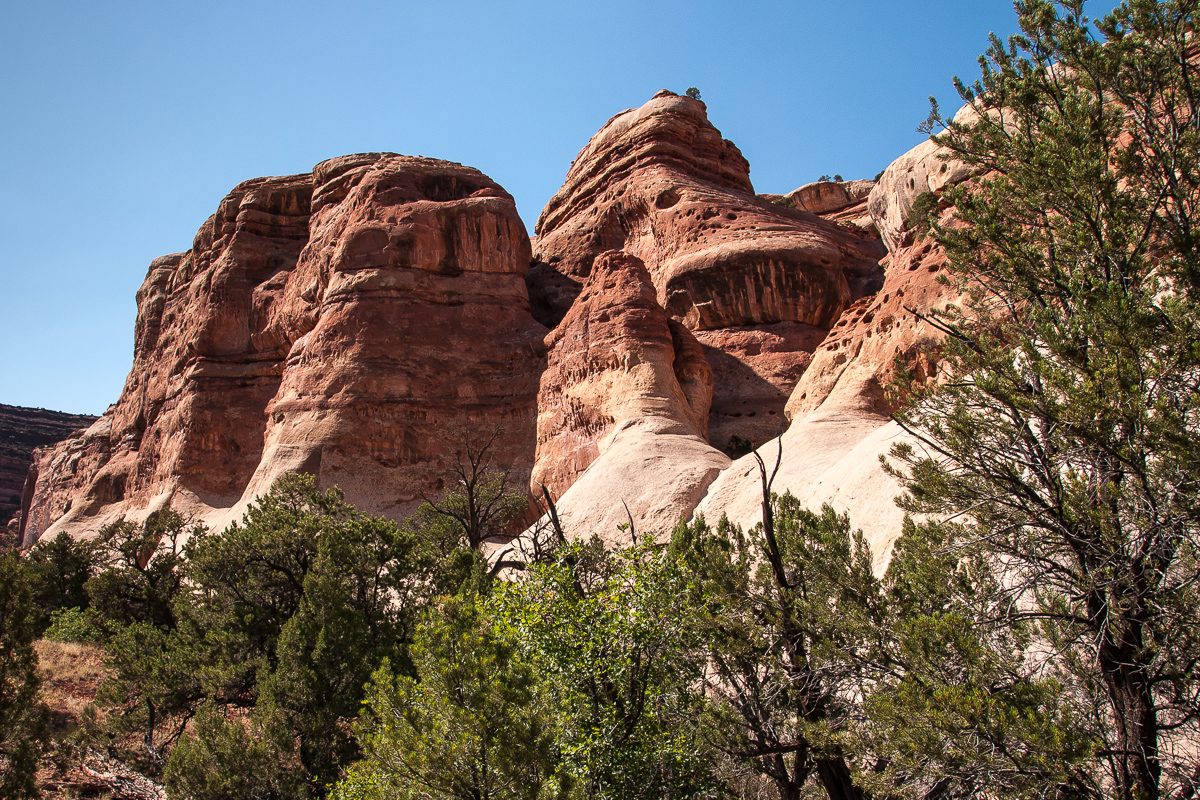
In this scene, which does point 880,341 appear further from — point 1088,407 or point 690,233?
point 690,233

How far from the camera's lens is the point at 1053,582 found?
24.5 ft

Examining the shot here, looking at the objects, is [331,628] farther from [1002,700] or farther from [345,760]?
[1002,700]

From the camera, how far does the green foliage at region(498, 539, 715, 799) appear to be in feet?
30.3

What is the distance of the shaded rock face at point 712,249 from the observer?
108 ft

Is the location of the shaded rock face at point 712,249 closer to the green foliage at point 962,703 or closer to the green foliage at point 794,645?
the green foliage at point 794,645

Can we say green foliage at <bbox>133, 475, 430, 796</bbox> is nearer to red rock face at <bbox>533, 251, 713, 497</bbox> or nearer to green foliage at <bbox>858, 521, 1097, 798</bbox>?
green foliage at <bbox>858, 521, 1097, 798</bbox>

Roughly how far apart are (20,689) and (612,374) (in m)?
19.6

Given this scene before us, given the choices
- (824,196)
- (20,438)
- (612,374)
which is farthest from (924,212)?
(20,438)

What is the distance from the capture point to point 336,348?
36.1m

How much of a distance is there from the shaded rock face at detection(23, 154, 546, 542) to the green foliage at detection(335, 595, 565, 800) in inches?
962

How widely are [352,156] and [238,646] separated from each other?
3368cm

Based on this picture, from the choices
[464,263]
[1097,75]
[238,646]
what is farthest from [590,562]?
[464,263]

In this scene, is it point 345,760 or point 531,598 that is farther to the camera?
point 345,760

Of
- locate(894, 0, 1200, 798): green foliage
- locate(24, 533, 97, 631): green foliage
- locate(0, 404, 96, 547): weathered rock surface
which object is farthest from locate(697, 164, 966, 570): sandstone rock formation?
locate(0, 404, 96, 547): weathered rock surface
